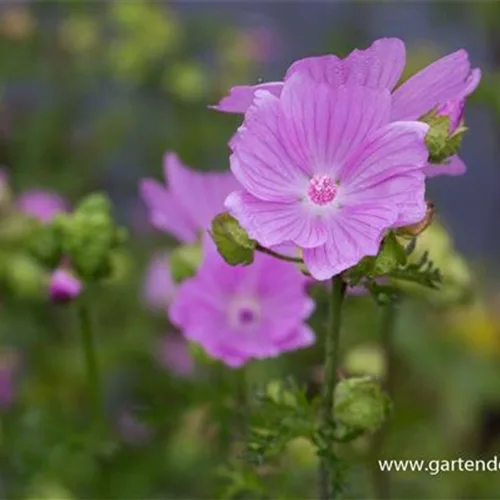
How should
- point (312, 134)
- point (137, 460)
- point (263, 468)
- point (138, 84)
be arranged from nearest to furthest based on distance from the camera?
point (312, 134) → point (263, 468) → point (137, 460) → point (138, 84)

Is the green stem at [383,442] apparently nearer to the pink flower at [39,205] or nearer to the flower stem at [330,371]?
the flower stem at [330,371]

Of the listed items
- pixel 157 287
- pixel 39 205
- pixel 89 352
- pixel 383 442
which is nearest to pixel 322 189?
pixel 89 352

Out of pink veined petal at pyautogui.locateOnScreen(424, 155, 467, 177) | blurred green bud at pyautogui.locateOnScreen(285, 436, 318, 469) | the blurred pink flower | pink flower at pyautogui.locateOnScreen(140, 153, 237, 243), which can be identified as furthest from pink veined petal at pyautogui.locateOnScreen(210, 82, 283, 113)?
the blurred pink flower

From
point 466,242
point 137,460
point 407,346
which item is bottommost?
point 137,460

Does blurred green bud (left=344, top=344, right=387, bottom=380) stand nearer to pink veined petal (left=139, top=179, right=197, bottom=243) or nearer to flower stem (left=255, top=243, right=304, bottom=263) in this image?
pink veined petal (left=139, top=179, right=197, bottom=243)

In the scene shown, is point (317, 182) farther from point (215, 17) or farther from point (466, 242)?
point (466, 242)

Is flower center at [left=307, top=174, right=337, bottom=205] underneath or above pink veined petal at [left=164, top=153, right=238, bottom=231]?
underneath

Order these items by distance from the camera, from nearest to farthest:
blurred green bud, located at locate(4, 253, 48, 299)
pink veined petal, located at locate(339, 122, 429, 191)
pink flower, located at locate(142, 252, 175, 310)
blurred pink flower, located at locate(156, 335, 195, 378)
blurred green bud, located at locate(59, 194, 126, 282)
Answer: pink veined petal, located at locate(339, 122, 429, 191) < blurred green bud, located at locate(59, 194, 126, 282) < blurred green bud, located at locate(4, 253, 48, 299) < pink flower, located at locate(142, 252, 175, 310) < blurred pink flower, located at locate(156, 335, 195, 378)

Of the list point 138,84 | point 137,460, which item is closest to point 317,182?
point 137,460
